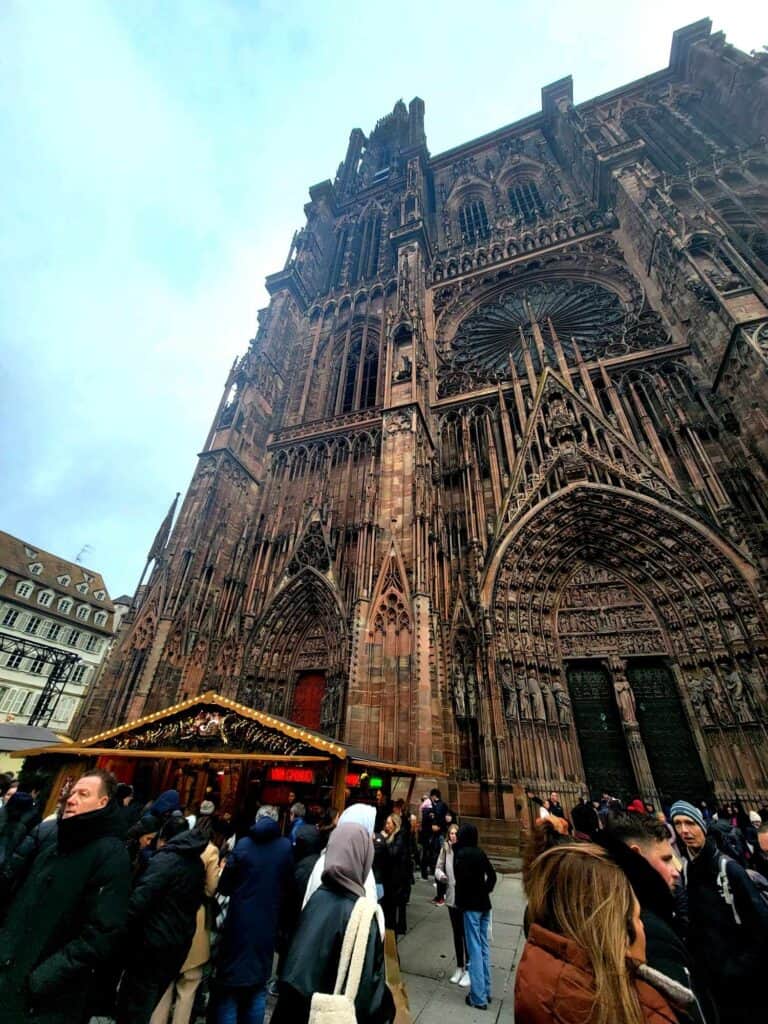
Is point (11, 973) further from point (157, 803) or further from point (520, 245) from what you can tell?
point (520, 245)

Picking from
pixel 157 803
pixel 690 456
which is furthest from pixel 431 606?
pixel 690 456

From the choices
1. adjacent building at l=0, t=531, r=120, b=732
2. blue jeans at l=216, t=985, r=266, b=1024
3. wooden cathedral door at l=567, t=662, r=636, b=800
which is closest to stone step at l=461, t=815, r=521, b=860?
wooden cathedral door at l=567, t=662, r=636, b=800

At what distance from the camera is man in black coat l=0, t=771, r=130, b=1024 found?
5.62 ft

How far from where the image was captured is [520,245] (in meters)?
19.8

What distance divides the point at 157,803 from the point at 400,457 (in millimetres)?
10186

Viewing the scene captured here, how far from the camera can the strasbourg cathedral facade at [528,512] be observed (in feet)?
31.0

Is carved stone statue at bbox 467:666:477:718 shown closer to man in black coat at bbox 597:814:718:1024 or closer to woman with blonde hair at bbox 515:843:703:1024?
man in black coat at bbox 597:814:718:1024

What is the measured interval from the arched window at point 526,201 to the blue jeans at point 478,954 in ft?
86.6

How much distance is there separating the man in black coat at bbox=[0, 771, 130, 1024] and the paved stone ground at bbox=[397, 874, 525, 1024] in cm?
253

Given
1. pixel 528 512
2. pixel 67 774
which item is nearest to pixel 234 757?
pixel 67 774

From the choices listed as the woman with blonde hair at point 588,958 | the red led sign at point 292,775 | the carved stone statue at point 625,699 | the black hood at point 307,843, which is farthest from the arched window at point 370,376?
the woman with blonde hair at point 588,958

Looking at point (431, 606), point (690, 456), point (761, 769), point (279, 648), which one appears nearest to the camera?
point (761, 769)

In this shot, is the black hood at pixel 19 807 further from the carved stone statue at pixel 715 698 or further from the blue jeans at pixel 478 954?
the carved stone statue at pixel 715 698

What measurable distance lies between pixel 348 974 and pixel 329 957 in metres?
0.12
